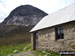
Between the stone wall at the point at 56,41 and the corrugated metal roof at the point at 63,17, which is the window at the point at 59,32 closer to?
the stone wall at the point at 56,41

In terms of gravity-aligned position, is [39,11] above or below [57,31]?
above

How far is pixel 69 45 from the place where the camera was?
1822cm

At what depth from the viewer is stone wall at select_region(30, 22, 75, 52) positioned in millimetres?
18031

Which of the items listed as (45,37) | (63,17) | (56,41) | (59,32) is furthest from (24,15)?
(56,41)

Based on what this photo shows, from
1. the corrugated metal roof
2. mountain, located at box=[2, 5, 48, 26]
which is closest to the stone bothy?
the corrugated metal roof

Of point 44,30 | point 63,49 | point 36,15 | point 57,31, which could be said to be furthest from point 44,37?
point 36,15

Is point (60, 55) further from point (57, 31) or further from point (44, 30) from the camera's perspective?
point (44, 30)

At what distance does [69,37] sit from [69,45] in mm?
942

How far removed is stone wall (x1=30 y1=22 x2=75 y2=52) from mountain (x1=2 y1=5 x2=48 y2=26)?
6459 cm

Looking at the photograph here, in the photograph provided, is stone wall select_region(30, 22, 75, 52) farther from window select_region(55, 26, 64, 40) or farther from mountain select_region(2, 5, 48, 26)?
mountain select_region(2, 5, 48, 26)

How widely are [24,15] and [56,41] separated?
253 ft

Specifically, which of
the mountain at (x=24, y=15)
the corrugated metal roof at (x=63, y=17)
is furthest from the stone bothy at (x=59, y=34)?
the mountain at (x=24, y=15)

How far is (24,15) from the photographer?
9612 cm

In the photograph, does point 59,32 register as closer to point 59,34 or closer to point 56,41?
point 59,34
